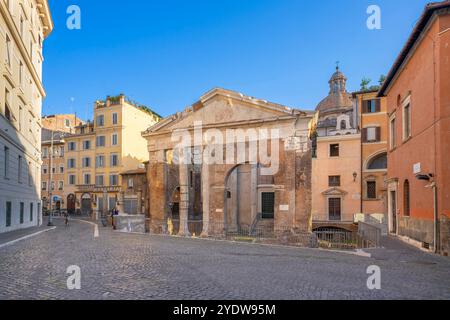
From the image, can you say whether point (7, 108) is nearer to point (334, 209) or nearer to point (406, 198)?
point (406, 198)

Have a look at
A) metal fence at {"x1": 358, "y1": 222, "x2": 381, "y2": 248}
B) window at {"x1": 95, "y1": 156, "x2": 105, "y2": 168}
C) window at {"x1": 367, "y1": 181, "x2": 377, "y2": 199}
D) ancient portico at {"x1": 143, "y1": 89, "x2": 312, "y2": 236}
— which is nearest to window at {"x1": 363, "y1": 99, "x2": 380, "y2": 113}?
window at {"x1": 367, "y1": 181, "x2": 377, "y2": 199}

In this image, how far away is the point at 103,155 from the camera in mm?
47531

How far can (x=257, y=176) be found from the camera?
33.6 meters

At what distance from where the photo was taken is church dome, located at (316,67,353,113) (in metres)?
56.7

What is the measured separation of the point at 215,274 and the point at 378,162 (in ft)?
89.8

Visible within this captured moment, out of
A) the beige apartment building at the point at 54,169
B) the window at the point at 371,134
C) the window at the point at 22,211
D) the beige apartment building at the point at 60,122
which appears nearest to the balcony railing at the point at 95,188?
the beige apartment building at the point at 54,169

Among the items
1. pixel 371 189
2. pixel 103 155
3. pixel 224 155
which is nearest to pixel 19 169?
pixel 224 155

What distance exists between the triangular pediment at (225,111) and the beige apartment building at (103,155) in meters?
23.6

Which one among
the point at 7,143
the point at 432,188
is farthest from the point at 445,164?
the point at 7,143

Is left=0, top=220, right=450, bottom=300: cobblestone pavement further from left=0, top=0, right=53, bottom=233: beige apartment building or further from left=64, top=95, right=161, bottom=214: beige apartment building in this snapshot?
left=64, top=95, right=161, bottom=214: beige apartment building

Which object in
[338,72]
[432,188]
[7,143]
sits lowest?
[432,188]

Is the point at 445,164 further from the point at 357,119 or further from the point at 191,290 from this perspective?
the point at 357,119
